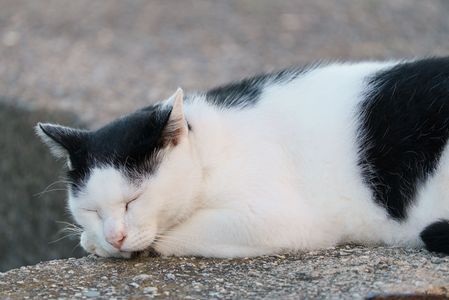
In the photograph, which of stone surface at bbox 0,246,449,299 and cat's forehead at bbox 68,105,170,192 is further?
cat's forehead at bbox 68,105,170,192

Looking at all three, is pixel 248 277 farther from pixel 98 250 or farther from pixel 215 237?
pixel 98 250

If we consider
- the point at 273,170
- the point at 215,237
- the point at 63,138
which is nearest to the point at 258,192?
the point at 273,170

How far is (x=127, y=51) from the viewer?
7.02 meters

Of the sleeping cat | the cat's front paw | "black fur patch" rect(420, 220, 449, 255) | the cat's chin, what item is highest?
the sleeping cat

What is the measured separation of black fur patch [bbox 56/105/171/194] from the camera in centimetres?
286

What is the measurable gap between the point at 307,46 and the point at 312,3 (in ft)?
3.38

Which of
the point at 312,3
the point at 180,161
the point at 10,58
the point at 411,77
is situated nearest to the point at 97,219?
the point at 180,161

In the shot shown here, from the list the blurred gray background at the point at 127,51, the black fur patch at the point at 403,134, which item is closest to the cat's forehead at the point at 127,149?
the black fur patch at the point at 403,134

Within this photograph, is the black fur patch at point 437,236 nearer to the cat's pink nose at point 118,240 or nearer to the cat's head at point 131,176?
the cat's head at point 131,176

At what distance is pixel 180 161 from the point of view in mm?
2945

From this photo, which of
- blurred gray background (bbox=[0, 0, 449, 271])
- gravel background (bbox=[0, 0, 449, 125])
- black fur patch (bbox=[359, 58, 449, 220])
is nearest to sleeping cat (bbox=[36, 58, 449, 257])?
black fur patch (bbox=[359, 58, 449, 220])

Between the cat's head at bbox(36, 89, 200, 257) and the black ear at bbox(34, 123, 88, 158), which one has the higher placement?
the black ear at bbox(34, 123, 88, 158)

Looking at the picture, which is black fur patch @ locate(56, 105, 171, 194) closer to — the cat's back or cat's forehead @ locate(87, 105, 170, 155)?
cat's forehead @ locate(87, 105, 170, 155)

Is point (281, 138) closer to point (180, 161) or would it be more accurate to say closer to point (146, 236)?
point (180, 161)
